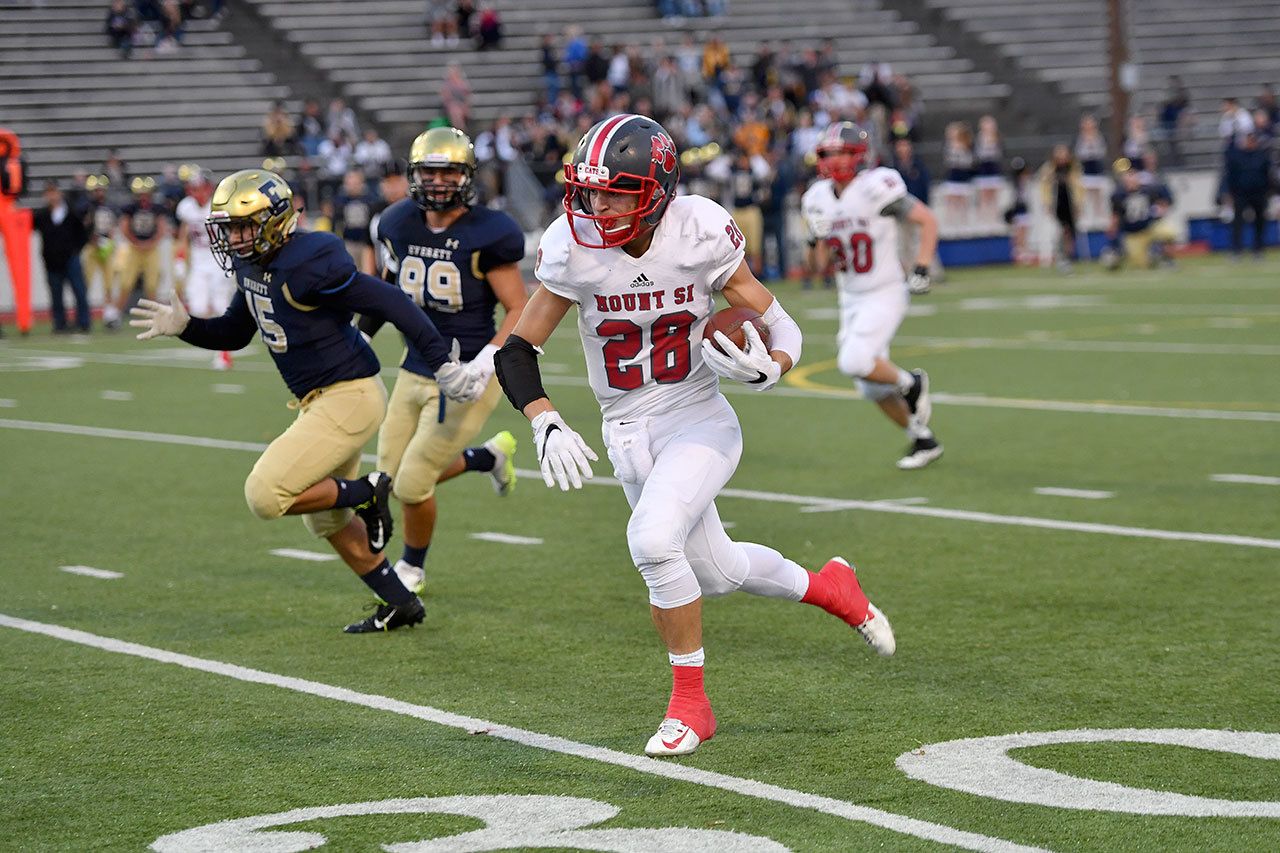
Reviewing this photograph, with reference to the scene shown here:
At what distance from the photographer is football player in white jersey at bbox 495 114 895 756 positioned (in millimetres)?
5082

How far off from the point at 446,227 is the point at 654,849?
3740 millimetres

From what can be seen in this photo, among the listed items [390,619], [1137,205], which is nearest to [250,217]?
[390,619]

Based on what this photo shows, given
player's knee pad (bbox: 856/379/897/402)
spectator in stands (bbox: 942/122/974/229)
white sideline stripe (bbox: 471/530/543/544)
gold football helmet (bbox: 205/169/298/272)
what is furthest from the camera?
spectator in stands (bbox: 942/122/974/229)

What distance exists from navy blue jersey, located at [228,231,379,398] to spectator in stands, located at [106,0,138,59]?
23.8m

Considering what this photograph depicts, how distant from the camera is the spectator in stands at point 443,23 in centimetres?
3153

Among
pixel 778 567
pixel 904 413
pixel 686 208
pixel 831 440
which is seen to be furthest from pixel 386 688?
pixel 831 440

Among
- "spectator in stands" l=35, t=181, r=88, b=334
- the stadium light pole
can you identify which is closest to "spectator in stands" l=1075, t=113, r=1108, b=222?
the stadium light pole

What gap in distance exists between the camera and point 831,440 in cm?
1169

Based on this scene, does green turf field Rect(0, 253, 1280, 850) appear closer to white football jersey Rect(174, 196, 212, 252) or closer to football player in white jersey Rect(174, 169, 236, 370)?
football player in white jersey Rect(174, 169, 236, 370)

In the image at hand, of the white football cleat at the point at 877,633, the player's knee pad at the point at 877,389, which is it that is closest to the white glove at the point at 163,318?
the white football cleat at the point at 877,633

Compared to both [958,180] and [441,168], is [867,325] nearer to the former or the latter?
[441,168]

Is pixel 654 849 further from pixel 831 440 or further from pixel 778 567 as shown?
pixel 831 440

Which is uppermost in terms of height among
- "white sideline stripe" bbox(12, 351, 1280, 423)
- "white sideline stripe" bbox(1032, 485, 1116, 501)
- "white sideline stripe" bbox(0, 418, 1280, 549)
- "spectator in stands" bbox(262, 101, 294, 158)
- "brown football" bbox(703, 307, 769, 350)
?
"spectator in stands" bbox(262, 101, 294, 158)

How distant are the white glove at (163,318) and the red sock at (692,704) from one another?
253cm
